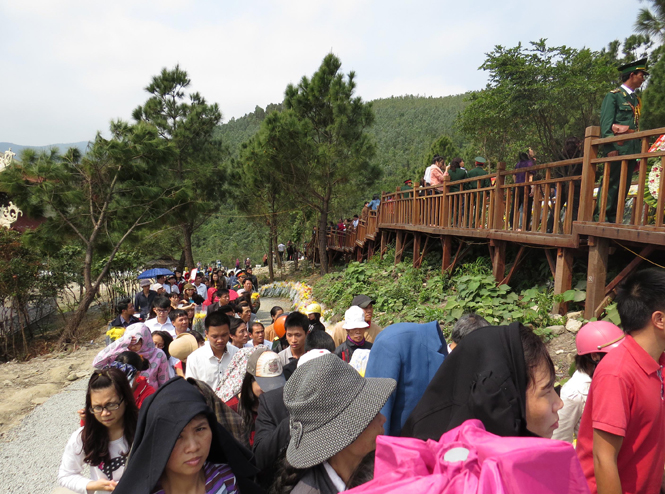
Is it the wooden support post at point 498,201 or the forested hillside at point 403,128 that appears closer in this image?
the wooden support post at point 498,201

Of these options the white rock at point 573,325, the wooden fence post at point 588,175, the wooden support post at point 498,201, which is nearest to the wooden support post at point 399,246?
the wooden support post at point 498,201

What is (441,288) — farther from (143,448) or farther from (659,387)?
(143,448)

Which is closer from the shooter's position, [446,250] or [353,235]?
[446,250]

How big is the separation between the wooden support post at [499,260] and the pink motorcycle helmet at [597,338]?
478cm

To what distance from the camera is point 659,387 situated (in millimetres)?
1608

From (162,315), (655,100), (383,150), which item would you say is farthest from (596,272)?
(383,150)

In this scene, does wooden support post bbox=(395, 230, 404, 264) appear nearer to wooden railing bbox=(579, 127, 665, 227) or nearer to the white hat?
wooden railing bbox=(579, 127, 665, 227)

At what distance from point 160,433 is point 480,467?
1.05 meters

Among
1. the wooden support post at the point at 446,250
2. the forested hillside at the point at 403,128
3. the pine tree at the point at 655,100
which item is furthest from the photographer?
the forested hillside at the point at 403,128

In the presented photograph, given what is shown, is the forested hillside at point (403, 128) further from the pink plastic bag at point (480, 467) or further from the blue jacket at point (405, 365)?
the pink plastic bag at point (480, 467)

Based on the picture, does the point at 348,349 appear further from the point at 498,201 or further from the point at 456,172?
the point at 456,172

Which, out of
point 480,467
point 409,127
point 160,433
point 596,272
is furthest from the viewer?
point 409,127

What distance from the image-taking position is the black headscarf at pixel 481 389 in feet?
3.88

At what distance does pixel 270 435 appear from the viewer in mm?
1953
